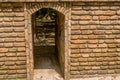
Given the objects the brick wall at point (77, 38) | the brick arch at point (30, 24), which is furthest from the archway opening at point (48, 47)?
the brick wall at point (77, 38)

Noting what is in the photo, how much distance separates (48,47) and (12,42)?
163 inches

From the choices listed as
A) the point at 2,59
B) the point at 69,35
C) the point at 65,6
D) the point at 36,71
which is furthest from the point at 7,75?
the point at 65,6

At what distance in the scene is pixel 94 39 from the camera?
6.93 meters

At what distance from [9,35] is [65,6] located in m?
1.95

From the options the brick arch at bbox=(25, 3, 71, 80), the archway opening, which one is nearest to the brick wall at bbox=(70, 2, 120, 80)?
the brick arch at bbox=(25, 3, 71, 80)

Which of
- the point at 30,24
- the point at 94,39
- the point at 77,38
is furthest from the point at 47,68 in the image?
the point at 94,39

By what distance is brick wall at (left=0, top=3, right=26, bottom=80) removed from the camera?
656 centimetres

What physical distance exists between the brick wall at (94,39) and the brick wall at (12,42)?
5.20ft

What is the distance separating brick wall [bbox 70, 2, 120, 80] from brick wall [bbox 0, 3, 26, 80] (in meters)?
1.58

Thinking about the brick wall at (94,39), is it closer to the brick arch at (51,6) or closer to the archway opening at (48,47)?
the brick arch at (51,6)

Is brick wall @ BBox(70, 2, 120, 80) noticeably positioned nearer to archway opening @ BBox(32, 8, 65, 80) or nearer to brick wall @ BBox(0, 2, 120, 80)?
brick wall @ BBox(0, 2, 120, 80)

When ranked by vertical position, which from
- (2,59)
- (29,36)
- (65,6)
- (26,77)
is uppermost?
(65,6)

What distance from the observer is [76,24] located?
22.2ft

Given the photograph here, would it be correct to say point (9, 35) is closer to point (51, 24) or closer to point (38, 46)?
point (38, 46)
